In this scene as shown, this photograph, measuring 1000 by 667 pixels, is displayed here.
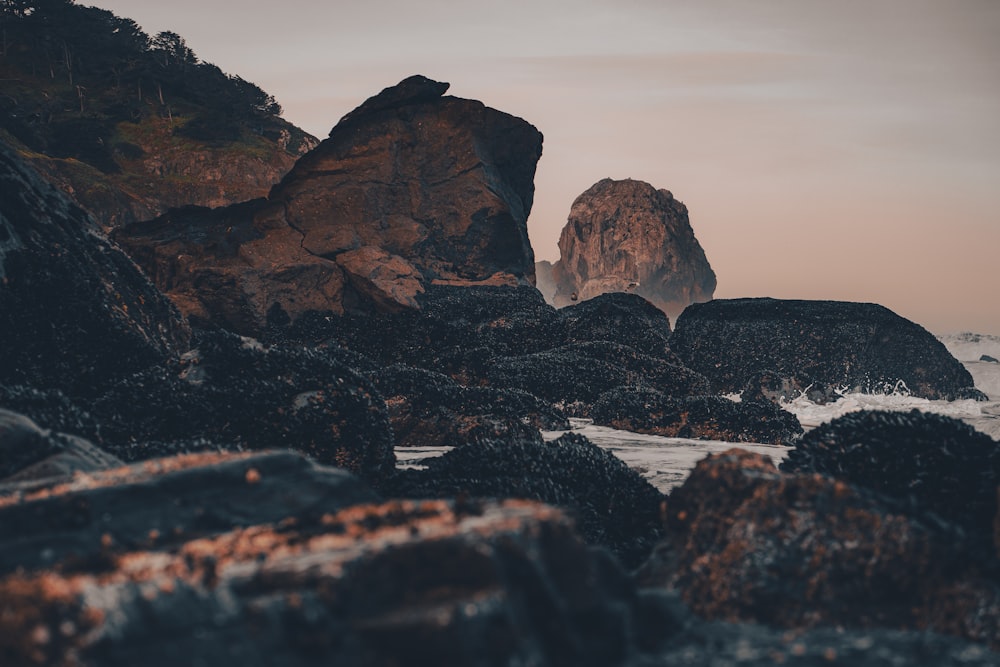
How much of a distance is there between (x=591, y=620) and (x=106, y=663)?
68.0 inches

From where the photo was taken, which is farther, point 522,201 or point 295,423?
point 522,201

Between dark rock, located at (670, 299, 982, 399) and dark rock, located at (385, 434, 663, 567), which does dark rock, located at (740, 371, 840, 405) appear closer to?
dark rock, located at (670, 299, 982, 399)

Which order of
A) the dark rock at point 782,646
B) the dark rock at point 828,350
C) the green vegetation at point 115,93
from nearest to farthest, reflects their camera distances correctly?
the dark rock at point 782,646, the dark rock at point 828,350, the green vegetation at point 115,93

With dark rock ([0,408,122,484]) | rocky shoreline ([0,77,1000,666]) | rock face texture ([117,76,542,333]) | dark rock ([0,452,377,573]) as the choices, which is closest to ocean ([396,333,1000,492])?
rocky shoreline ([0,77,1000,666])

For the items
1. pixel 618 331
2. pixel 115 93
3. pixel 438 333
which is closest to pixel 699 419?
pixel 618 331

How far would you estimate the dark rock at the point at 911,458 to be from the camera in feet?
19.7

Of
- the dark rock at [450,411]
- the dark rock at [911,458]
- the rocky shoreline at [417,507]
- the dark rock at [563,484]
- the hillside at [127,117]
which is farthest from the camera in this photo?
the hillside at [127,117]

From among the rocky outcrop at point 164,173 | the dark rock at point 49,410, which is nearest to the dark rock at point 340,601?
the dark rock at point 49,410

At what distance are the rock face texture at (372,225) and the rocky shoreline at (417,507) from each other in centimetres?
123

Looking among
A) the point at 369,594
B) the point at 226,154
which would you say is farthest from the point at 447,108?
the point at 226,154

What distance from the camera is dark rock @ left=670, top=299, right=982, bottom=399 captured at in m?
19.0

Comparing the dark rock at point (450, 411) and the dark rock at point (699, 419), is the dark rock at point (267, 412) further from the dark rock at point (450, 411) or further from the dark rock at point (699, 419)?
the dark rock at point (699, 419)

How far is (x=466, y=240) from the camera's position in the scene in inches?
976

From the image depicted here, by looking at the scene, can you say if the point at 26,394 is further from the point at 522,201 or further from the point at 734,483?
the point at 522,201
